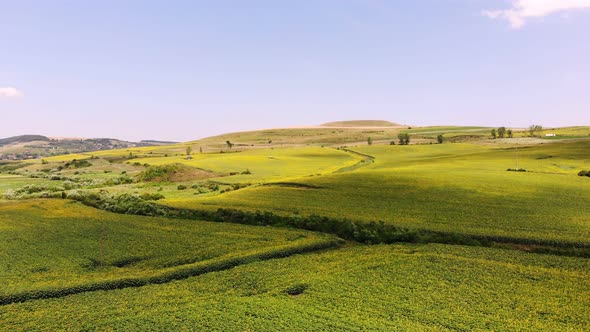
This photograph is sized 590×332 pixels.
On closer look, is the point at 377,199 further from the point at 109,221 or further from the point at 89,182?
the point at 89,182

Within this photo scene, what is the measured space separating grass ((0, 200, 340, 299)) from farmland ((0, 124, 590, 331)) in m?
0.18

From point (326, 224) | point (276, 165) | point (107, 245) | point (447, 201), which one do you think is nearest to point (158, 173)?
point (276, 165)

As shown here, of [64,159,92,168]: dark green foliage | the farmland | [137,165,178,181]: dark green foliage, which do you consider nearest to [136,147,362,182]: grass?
[137,165,178,181]: dark green foliage

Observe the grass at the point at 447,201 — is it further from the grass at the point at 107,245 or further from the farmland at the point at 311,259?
the grass at the point at 107,245

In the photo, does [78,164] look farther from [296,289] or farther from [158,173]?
[296,289]

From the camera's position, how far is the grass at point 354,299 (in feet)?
65.4

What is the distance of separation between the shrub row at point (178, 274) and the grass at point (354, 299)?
32.9 inches

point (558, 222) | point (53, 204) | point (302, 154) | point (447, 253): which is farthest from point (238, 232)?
point (302, 154)

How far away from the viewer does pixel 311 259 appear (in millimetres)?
30188

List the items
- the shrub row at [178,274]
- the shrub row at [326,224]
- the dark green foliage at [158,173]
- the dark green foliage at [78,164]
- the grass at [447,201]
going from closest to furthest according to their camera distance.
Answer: the shrub row at [178,274] → the shrub row at [326,224] → the grass at [447,201] → the dark green foliage at [158,173] → the dark green foliage at [78,164]

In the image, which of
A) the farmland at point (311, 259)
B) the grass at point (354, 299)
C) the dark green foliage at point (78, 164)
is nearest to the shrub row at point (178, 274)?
the farmland at point (311, 259)

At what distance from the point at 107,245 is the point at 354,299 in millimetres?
22701

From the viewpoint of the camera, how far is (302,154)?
13600 cm

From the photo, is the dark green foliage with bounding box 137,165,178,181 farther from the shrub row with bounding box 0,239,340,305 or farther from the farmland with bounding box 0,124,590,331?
the shrub row with bounding box 0,239,340,305
